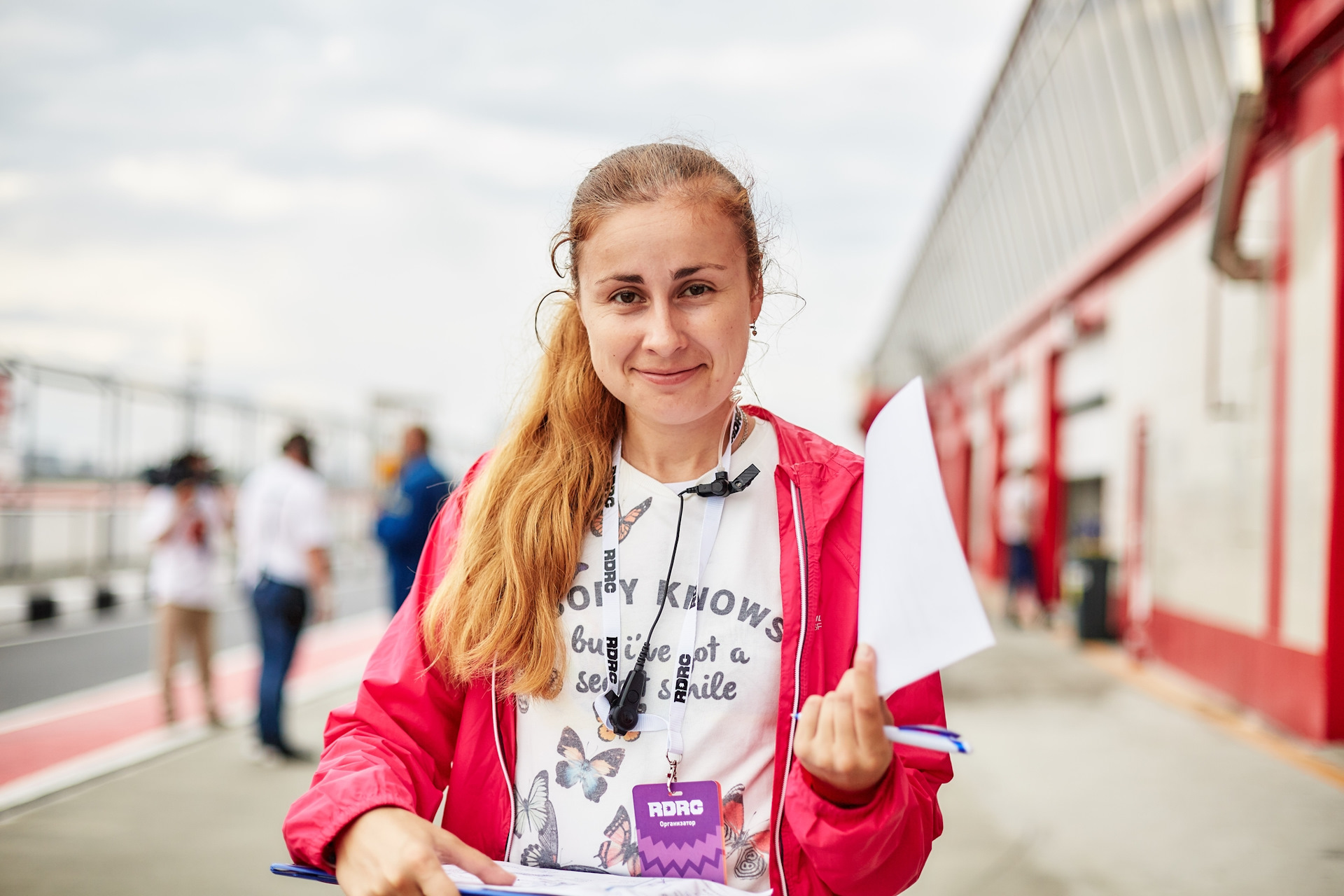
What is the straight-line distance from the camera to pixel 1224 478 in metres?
7.50

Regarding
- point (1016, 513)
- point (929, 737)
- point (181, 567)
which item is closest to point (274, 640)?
point (181, 567)

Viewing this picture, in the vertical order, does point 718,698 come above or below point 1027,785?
above

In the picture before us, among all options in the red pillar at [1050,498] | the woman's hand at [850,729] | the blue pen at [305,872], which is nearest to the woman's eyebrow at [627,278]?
the woman's hand at [850,729]

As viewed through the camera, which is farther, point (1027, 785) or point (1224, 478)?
point (1224, 478)

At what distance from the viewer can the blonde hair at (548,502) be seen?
1.41 meters

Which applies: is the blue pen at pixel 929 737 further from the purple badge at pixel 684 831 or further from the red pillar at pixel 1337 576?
the red pillar at pixel 1337 576

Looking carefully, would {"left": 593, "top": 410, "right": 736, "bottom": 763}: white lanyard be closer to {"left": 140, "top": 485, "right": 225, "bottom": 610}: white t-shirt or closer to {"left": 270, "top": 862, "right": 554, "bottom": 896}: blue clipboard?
{"left": 270, "top": 862, "right": 554, "bottom": 896}: blue clipboard

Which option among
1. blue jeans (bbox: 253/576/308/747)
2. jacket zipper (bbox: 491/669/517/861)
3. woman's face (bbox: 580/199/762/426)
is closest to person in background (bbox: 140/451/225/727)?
blue jeans (bbox: 253/576/308/747)

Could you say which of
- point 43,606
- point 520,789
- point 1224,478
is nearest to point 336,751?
point 520,789

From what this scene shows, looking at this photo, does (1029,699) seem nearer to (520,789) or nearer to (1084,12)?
(520,789)

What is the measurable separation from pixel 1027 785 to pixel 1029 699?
8.18 feet

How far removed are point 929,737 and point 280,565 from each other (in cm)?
518

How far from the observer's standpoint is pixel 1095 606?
10.3 m

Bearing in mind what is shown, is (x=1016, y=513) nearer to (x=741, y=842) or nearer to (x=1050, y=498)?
(x=1050, y=498)
